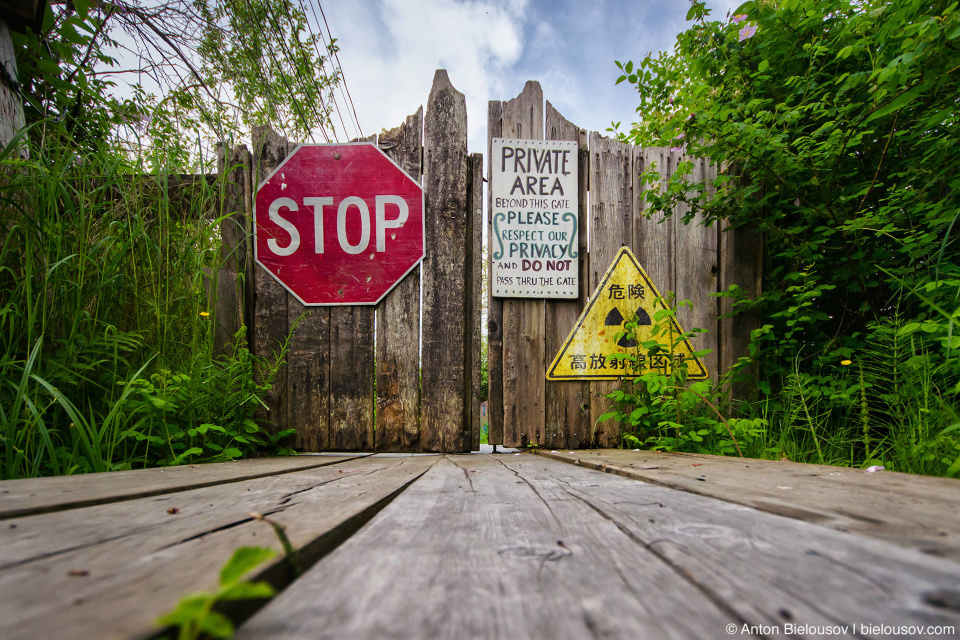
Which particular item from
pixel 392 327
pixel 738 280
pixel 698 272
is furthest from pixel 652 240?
pixel 392 327

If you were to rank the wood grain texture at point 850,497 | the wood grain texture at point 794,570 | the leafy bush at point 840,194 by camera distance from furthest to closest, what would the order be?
1. the leafy bush at point 840,194
2. the wood grain texture at point 850,497
3. the wood grain texture at point 794,570

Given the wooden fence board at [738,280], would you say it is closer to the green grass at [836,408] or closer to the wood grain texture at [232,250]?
the green grass at [836,408]

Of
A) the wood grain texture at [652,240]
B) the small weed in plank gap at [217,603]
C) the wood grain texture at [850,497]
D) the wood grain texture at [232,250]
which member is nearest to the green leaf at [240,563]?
the small weed in plank gap at [217,603]

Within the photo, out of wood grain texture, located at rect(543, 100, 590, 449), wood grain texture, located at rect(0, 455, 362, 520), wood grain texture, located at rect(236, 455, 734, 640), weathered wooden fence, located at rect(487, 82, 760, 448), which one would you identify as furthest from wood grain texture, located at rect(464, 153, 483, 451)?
wood grain texture, located at rect(236, 455, 734, 640)

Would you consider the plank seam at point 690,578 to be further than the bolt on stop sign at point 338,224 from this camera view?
No

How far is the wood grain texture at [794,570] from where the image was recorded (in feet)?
1.19

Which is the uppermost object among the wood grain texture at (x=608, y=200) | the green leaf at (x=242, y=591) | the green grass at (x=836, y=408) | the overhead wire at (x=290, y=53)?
the overhead wire at (x=290, y=53)

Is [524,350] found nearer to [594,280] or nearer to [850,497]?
[594,280]

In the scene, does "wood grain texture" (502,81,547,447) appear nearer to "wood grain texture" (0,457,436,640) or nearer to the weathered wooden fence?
the weathered wooden fence

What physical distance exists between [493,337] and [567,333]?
0.49 metres

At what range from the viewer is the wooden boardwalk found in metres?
0.34

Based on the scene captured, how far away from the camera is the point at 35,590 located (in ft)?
1.20

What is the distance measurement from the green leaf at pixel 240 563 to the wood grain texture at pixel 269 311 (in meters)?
2.40

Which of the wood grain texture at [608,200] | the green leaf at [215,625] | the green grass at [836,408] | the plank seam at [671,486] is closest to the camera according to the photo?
the green leaf at [215,625]
